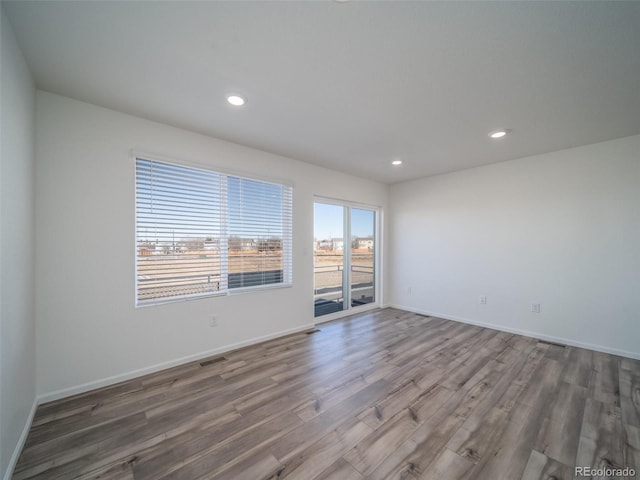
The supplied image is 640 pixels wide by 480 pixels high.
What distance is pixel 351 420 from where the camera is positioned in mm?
1939

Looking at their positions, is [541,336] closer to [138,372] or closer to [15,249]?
[138,372]

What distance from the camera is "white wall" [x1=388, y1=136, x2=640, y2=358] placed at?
3113 millimetres

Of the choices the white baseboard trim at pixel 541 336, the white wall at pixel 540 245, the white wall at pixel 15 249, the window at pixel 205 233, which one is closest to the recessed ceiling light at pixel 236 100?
the window at pixel 205 233

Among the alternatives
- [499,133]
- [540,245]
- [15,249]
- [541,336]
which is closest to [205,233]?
[15,249]

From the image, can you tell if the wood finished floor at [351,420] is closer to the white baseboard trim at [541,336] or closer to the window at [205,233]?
the white baseboard trim at [541,336]

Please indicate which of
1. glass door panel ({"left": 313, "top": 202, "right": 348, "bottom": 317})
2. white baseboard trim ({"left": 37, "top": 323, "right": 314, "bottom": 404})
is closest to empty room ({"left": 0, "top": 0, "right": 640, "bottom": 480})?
white baseboard trim ({"left": 37, "top": 323, "right": 314, "bottom": 404})

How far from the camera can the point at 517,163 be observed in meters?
3.86

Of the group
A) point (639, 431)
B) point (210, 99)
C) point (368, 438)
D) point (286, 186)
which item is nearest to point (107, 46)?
point (210, 99)

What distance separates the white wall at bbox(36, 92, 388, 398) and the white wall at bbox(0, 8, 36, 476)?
0.12 metres

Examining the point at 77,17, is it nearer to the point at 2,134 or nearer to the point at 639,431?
the point at 2,134

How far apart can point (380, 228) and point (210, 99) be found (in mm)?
4002

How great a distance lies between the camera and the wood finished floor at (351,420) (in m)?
1.55

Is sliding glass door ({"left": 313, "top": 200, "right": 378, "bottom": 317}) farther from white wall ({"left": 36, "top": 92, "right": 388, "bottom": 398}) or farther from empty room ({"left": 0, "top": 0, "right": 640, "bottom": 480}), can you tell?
white wall ({"left": 36, "top": 92, "right": 388, "bottom": 398})

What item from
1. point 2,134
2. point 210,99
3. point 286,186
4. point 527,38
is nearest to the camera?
point 2,134
